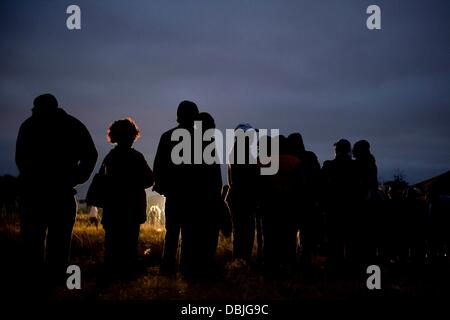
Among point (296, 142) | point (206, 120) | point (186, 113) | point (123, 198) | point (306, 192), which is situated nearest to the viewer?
point (186, 113)

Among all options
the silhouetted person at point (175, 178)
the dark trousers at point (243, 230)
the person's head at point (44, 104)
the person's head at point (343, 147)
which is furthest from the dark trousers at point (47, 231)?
the person's head at point (343, 147)

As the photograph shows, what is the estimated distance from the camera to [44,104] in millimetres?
5477

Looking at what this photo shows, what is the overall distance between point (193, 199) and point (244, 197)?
1443mm

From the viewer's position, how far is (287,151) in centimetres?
714

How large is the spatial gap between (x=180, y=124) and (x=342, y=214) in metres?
3.13

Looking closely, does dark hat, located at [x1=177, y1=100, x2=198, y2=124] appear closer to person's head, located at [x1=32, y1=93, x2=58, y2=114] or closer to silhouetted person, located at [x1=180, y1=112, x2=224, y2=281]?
silhouetted person, located at [x1=180, y1=112, x2=224, y2=281]

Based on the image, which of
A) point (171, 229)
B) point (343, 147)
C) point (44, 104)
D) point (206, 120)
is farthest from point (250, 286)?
point (44, 104)

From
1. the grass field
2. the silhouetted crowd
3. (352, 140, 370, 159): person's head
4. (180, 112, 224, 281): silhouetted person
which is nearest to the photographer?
the grass field

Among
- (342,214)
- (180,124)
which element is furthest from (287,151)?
(180,124)

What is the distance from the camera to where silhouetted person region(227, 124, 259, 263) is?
7.01 metres

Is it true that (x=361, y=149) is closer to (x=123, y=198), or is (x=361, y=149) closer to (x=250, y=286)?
(x=250, y=286)

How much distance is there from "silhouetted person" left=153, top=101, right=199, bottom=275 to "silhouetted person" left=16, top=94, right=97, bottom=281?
947mm

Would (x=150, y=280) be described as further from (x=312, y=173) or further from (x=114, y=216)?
(x=312, y=173)

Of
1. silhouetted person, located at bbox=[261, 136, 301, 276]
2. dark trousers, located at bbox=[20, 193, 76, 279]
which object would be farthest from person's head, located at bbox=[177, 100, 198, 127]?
dark trousers, located at bbox=[20, 193, 76, 279]
